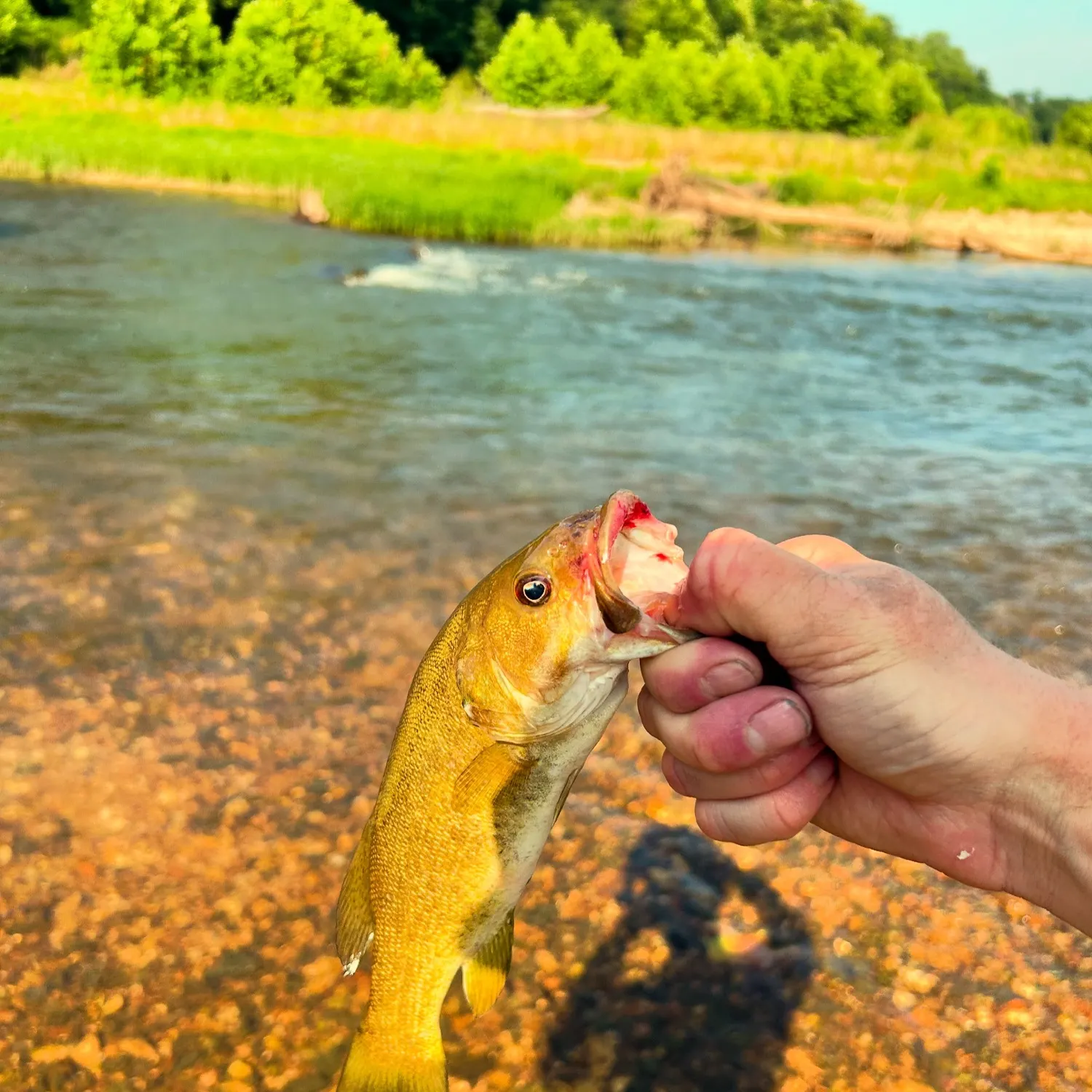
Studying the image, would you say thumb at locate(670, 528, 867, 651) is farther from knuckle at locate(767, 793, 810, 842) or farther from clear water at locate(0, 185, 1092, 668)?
clear water at locate(0, 185, 1092, 668)

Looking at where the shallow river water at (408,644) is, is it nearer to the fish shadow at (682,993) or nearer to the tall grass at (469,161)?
the fish shadow at (682,993)

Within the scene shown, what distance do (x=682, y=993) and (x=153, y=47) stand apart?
61027mm

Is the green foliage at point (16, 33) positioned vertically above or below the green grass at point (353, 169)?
above

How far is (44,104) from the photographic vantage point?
138 feet

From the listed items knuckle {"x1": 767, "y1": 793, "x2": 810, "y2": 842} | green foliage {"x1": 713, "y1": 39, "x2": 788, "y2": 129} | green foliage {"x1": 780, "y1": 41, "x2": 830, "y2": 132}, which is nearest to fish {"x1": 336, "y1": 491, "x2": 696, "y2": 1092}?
knuckle {"x1": 767, "y1": 793, "x2": 810, "y2": 842}

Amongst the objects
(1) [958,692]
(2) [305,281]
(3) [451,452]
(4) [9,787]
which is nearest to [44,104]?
(2) [305,281]

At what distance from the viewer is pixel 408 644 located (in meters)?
6.35

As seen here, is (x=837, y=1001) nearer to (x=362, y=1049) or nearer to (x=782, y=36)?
(x=362, y=1049)

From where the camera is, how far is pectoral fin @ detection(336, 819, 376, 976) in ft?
8.84

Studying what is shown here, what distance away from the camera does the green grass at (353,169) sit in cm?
2528

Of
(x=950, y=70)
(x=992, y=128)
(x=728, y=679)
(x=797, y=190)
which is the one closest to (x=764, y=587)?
(x=728, y=679)

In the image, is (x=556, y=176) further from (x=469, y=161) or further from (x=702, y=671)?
(x=702, y=671)

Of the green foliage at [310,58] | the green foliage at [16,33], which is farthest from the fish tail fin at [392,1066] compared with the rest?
the green foliage at [16,33]

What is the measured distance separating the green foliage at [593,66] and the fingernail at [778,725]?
8385 cm
